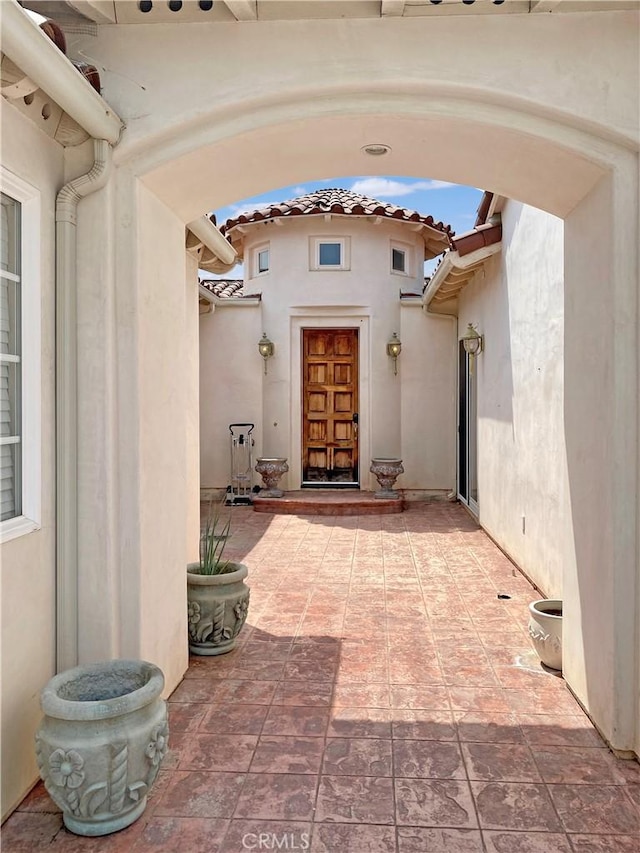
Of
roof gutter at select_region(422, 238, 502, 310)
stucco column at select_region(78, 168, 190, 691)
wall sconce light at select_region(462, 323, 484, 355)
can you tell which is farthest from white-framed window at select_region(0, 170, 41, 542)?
wall sconce light at select_region(462, 323, 484, 355)

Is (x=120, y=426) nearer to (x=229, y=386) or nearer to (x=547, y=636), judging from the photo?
(x=547, y=636)

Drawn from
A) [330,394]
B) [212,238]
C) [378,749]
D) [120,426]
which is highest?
[212,238]

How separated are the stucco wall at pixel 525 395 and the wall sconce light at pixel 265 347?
12.7 feet

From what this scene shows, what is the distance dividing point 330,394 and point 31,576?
9.01m

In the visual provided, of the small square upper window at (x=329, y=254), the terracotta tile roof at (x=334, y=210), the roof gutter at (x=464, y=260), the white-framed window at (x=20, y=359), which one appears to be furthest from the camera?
the small square upper window at (x=329, y=254)

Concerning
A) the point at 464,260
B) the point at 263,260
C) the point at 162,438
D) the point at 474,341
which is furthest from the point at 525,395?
the point at 263,260

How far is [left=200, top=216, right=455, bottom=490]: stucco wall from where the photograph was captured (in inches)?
434

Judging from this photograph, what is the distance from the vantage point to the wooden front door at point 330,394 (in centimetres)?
1162

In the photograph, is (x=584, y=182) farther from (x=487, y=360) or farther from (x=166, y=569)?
(x=487, y=360)

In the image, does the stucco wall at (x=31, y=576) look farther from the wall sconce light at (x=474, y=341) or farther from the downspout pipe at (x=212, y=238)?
the wall sconce light at (x=474, y=341)

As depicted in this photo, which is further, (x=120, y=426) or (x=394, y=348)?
(x=394, y=348)

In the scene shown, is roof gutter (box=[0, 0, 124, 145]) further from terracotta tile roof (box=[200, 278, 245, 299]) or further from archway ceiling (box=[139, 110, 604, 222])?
terracotta tile roof (box=[200, 278, 245, 299])

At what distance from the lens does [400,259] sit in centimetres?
1161

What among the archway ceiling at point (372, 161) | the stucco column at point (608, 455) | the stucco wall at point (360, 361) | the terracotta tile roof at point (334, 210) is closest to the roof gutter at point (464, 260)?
the stucco wall at point (360, 361)
